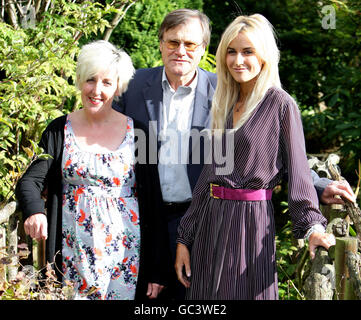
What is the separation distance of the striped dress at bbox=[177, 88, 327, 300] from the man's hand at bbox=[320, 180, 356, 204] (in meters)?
0.12

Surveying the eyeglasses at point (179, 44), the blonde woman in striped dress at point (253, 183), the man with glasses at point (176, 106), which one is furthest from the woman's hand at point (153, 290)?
the eyeglasses at point (179, 44)

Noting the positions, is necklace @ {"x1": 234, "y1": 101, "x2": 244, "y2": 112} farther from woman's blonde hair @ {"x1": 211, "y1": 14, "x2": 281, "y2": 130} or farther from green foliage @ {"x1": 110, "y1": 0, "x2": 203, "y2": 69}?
green foliage @ {"x1": 110, "y1": 0, "x2": 203, "y2": 69}

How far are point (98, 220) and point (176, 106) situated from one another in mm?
857

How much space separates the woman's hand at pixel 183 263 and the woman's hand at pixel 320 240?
0.68 m

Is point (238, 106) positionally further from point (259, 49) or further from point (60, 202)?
point (60, 202)

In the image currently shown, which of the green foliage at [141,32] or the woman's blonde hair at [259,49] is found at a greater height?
the green foliage at [141,32]

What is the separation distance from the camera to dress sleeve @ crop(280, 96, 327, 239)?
2.34m

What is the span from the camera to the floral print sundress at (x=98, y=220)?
2664mm

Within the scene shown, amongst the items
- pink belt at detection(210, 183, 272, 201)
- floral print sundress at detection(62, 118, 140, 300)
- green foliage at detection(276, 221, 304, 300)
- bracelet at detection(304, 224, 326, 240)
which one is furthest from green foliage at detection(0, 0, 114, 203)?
green foliage at detection(276, 221, 304, 300)

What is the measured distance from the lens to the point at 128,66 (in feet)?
9.14

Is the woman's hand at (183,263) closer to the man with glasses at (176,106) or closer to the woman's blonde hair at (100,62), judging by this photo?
the man with glasses at (176,106)
